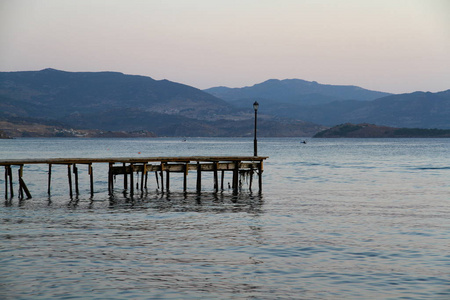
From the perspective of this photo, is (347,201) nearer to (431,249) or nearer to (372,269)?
(431,249)

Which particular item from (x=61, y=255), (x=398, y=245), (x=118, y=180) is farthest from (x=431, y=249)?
(x=118, y=180)

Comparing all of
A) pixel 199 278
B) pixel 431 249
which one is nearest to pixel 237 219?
pixel 431 249

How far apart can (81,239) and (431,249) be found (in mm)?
13278

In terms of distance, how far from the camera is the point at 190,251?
21578mm

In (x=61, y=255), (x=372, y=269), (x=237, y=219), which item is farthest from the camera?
(x=237, y=219)

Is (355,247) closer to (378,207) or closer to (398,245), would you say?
(398,245)

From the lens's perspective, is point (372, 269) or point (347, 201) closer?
point (372, 269)

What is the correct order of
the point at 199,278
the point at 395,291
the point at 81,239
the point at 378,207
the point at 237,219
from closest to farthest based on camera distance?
1. the point at 395,291
2. the point at 199,278
3. the point at 81,239
4. the point at 237,219
5. the point at 378,207

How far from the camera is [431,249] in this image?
22.1 m

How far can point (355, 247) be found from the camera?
22.5 meters

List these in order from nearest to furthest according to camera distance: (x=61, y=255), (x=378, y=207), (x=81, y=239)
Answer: (x=61, y=255)
(x=81, y=239)
(x=378, y=207)

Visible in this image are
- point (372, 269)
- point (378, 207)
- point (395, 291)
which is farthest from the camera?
point (378, 207)

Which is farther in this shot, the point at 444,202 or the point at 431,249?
the point at 444,202

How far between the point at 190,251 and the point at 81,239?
502cm
